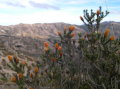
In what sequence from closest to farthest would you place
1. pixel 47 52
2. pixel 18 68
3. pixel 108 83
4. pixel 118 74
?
pixel 118 74
pixel 108 83
pixel 18 68
pixel 47 52

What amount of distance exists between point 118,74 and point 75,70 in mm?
2017

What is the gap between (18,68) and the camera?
21.0 ft

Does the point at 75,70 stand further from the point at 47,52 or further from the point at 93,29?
the point at 93,29

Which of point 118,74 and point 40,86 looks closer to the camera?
point 118,74

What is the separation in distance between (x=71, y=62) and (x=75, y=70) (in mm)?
466

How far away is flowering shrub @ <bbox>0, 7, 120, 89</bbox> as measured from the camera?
5652 millimetres

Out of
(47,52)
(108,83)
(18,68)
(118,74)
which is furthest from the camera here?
(47,52)

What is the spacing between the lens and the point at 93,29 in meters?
6.45

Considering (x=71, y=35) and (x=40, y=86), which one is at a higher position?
(x=71, y=35)

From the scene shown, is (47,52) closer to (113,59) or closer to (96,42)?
(96,42)

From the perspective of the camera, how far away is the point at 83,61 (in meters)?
6.63

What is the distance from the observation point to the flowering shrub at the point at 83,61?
5.65 metres

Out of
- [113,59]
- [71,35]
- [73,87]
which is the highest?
[71,35]

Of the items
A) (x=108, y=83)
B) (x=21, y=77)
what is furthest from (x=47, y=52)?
(x=108, y=83)
